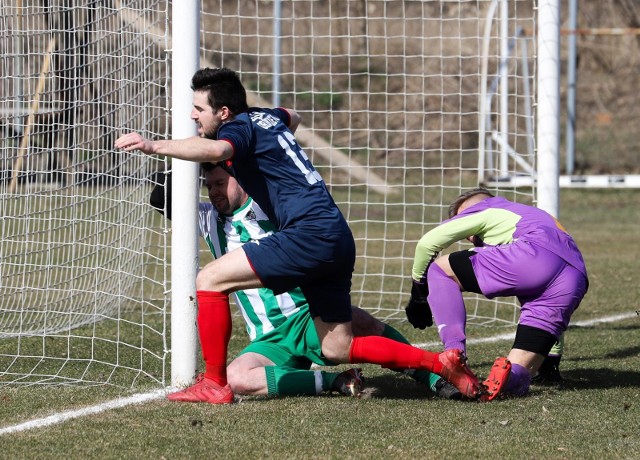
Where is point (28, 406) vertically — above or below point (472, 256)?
below

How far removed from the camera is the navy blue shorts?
16.6 feet

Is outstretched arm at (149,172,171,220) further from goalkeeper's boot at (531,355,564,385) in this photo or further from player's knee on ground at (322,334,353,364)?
goalkeeper's boot at (531,355,564,385)

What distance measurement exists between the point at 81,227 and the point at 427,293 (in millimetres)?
3095

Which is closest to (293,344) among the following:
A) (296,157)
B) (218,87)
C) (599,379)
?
(296,157)

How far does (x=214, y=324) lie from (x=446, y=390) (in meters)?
1.23

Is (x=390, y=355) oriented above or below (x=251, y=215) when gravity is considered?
below

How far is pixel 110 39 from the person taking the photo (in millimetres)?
6816

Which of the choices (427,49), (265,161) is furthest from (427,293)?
(427,49)

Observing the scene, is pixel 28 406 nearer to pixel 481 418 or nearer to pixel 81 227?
pixel 481 418

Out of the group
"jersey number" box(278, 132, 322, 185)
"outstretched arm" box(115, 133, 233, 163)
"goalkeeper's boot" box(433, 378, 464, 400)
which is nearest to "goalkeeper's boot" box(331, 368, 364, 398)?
"goalkeeper's boot" box(433, 378, 464, 400)

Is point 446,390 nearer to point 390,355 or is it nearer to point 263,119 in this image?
point 390,355

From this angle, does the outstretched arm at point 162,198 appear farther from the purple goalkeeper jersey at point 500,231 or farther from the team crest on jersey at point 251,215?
the purple goalkeeper jersey at point 500,231

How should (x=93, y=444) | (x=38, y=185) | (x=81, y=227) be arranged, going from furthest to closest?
(x=81, y=227) → (x=38, y=185) → (x=93, y=444)

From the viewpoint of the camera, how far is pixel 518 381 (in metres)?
5.48
